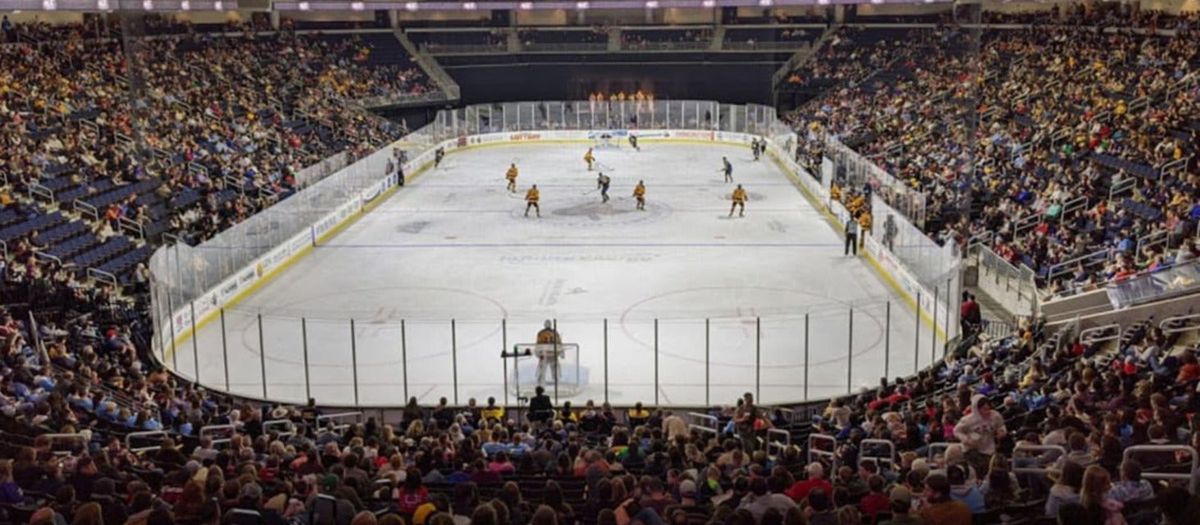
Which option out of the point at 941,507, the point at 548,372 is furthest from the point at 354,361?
the point at 941,507

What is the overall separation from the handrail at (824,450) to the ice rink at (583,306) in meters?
3.61

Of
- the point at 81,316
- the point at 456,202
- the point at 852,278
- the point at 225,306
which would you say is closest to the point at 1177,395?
the point at 852,278

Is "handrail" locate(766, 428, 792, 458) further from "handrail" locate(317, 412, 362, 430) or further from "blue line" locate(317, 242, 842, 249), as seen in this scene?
"blue line" locate(317, 242, 842, 249)

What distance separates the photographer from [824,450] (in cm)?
1217

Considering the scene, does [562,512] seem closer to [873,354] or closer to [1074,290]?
[873,354]

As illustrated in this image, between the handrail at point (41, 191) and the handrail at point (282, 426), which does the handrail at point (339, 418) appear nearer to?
the handrail at point (282, 426)

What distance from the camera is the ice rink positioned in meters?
18.2

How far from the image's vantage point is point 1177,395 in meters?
11.0

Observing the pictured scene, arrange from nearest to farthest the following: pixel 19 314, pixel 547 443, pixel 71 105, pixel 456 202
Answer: pixel 547 443 → pixel 19 314 → pixel 71 105 → pixel 456 202

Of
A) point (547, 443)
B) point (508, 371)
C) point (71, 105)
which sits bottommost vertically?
point (508, 371)

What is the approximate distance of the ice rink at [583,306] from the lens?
59.8ft

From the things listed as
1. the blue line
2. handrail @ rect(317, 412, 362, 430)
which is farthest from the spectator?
the blue line

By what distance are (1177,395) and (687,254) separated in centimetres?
1786

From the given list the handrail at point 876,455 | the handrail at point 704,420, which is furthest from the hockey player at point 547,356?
the handrail at point 876,455
